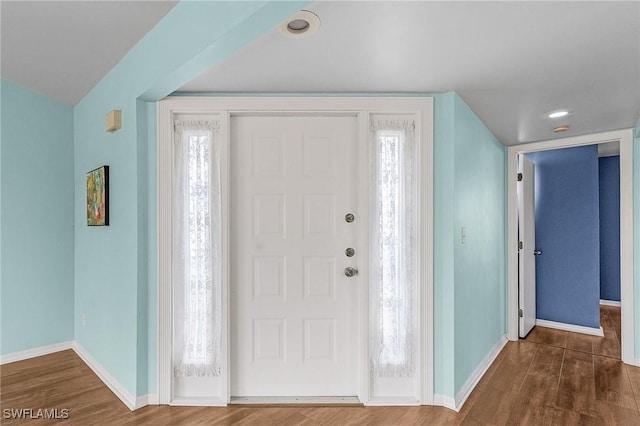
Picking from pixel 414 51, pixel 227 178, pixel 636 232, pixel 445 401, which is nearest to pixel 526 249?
pixel 636 232

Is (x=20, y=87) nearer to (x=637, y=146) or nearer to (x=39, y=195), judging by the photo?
(x=39, y=195)

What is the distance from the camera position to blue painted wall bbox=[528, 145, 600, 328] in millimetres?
3949

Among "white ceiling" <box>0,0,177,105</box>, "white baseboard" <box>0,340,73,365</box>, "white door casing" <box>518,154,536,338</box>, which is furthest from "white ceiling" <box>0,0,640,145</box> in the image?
"white baseboard" <box>0,340,73,365</box>

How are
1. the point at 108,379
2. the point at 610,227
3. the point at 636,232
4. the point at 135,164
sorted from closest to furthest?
the point at 135,164, the point at 108,379, the point at 636,232, the point at 610,227

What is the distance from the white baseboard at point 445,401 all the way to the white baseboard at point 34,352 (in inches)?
134

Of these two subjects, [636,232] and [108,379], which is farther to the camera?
[636,232]

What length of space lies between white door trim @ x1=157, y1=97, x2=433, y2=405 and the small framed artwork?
58 centimetres

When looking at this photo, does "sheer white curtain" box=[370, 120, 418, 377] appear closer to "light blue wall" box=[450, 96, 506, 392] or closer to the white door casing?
"light blue wall" box=[450, 96, 506, 392]

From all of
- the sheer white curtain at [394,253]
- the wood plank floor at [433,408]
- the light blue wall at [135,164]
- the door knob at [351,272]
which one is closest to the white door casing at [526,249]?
the wood plank floor at [433,408]

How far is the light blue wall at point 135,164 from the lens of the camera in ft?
5.20

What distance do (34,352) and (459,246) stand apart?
Result: 386 centimetres

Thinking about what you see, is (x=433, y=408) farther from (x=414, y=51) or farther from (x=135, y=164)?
(x=135, y=164)

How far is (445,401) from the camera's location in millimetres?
2355

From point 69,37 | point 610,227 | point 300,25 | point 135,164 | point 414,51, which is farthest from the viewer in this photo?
point 610,227
